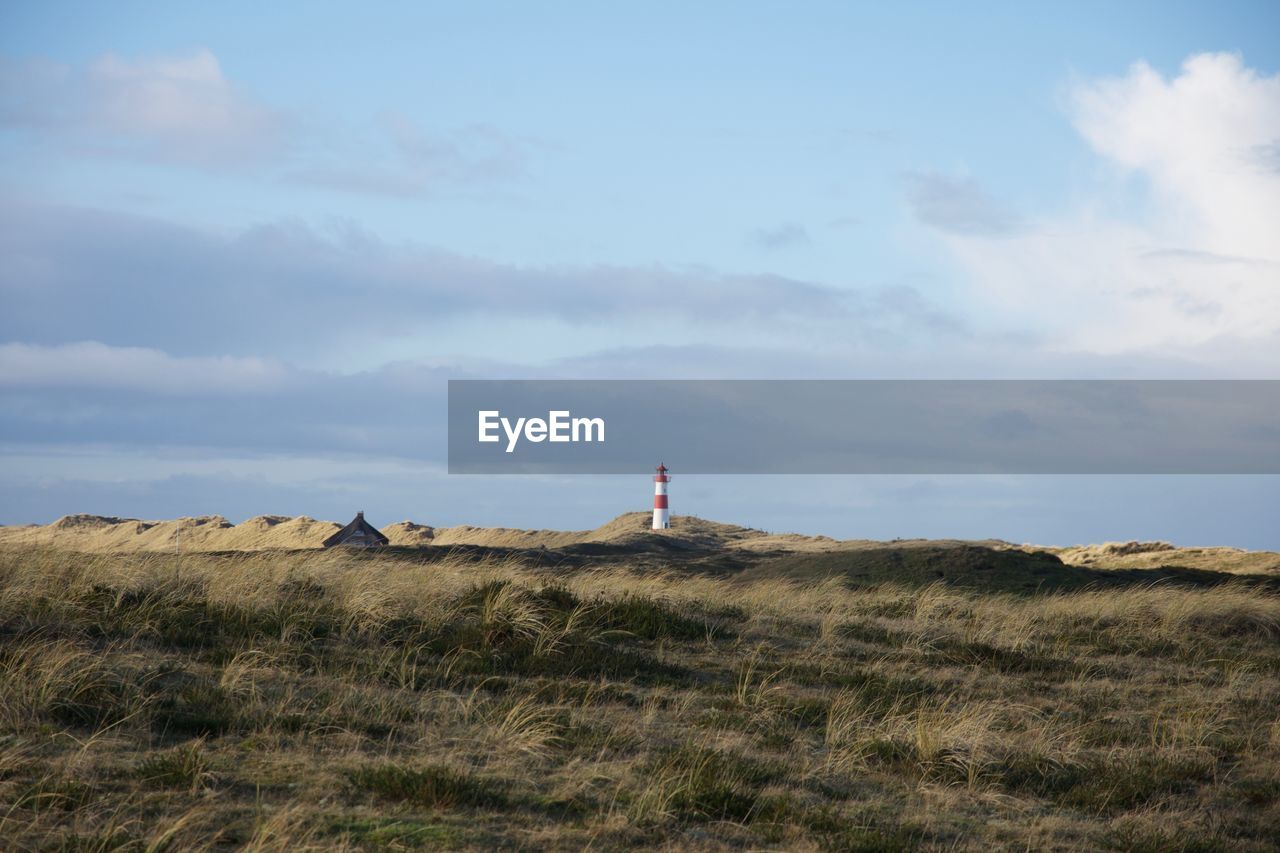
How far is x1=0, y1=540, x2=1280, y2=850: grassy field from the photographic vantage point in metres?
6.39

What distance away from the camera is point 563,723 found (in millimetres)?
8477

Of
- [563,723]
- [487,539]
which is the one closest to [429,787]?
[563,723]

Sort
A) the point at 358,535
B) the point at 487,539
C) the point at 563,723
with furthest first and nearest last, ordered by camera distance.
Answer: the point at 487,539
the point at 358,535
the point at 563,723

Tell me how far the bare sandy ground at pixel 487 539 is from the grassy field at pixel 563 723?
82.9 ft

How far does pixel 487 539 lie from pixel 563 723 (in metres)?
38.9

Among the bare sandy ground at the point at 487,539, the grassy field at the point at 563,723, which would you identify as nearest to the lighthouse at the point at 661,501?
the bare sandy ground at the point at 487,539

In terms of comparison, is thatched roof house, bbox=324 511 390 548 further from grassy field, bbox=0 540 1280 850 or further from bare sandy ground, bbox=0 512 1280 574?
grassy field, bbox=0 540 1280 850

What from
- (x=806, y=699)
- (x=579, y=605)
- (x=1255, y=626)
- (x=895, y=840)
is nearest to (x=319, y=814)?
(x=895, y=840)

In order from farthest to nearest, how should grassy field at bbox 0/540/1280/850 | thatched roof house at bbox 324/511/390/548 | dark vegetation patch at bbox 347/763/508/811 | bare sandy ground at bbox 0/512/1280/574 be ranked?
bare sandy ground at bbox 0/512/1280/574, thatched roof house at bbox 324/511/390/548, dark vegetation patch at bbox 347/763/508/811, grassy field at bbox 0/540/1280/850

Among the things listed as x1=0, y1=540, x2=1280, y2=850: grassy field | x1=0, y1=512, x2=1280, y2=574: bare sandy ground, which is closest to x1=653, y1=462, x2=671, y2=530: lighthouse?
x1=0, y1=512, x2=1280, y2=574: bare sandy ground

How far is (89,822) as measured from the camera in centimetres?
586

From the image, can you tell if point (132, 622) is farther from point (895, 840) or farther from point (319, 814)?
point (895, 840)

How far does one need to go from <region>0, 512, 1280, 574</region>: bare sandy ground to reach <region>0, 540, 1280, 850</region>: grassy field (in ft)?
82.9

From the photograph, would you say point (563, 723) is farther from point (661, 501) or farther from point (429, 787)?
point (661, 501)
